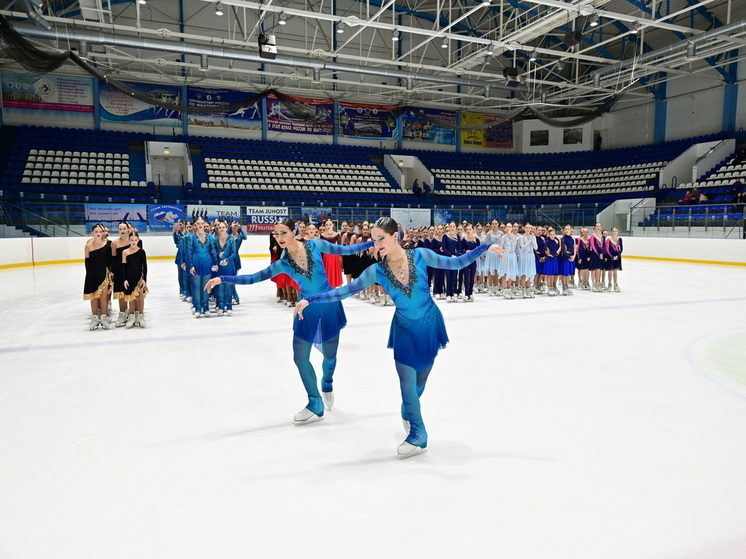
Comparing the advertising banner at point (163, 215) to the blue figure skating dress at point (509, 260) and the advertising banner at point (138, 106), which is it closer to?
the advertising banner at point (138, 106)

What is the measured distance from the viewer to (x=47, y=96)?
22859 millimetres

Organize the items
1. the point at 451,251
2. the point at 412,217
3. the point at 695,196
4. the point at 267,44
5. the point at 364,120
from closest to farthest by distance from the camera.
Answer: the point at 451,251
the point at 267,44
the point at 412,217
the point at 695,196
the point at 364,120

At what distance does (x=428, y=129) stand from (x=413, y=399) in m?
Result: 30.0

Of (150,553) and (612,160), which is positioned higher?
(612,160)

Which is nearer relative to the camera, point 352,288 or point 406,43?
point 352,288

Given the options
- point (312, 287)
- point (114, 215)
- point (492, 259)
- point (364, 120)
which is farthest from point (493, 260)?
point (364, 120)

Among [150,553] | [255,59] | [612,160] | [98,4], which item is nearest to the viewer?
[150,553]

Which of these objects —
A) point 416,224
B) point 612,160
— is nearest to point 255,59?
point 416,224

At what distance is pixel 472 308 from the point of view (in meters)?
8.38

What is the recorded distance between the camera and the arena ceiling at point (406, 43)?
16.3 m

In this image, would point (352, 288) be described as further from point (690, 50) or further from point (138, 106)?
point (138, 106)

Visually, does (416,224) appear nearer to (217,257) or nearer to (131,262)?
(217,257)

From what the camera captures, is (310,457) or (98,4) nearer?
(310,457)

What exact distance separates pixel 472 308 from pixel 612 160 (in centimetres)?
2462
